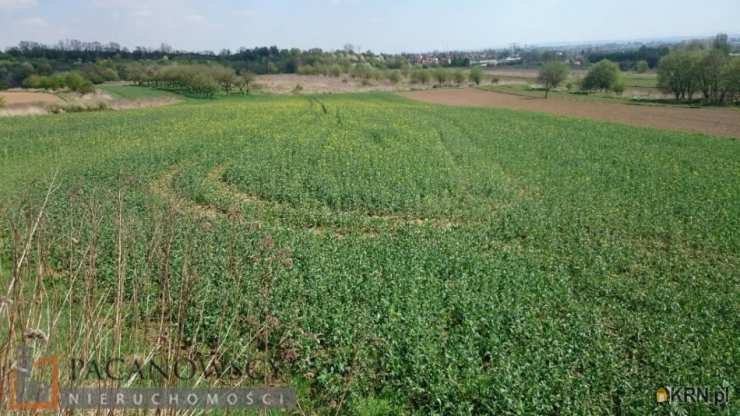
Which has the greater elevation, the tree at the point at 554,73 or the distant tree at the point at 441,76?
the distant tree at the point at 441,76

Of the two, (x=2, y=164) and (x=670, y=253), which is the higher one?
(x=2, y=164)

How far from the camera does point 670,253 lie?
12.5 m

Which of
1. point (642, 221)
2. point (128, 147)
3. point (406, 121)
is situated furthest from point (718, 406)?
point (406, 121)

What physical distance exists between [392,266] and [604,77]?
8791 cm

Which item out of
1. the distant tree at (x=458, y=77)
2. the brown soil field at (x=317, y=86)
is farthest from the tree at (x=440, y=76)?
the brown soil field at (x=317, y=86)

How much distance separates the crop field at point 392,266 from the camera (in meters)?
4.60

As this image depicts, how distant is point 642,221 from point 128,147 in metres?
25.6

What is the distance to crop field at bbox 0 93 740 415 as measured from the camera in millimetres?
4598

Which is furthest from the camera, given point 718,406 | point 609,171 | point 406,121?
point 406,121

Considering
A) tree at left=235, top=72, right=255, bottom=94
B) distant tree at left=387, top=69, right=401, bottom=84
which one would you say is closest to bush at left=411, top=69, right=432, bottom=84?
distant tree at left=387, top=69, right=401, bottom=84

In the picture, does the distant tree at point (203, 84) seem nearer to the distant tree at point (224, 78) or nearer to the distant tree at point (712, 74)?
the distant tree at point (224, 78)

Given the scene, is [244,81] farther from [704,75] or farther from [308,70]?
[704,75]

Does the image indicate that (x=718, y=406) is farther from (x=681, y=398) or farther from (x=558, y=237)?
(x=558, y=237)

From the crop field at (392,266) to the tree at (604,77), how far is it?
6202 cm
